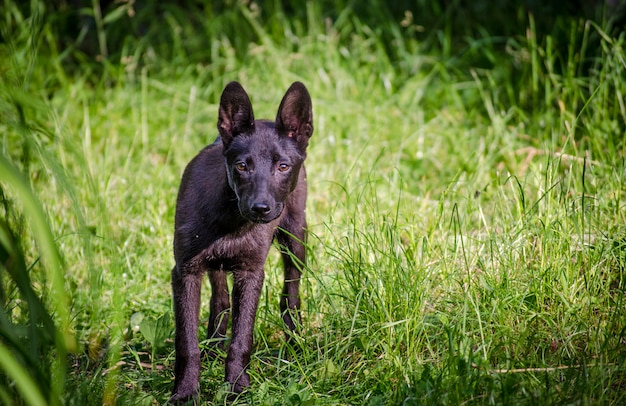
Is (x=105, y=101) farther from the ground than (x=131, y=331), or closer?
farther from the ground

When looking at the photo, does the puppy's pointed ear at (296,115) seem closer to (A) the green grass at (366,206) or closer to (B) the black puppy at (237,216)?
(B) the black puppy at (237,216)

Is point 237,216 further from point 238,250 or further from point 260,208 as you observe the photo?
point 260,208

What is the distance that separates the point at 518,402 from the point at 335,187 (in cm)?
267

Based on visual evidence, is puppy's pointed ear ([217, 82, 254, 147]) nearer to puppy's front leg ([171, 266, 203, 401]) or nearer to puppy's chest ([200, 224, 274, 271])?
puppy's chest ([200, 224, 274, 271])

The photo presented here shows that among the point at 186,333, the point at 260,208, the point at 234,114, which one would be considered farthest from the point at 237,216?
the point at 186,333

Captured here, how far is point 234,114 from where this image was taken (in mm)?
3514

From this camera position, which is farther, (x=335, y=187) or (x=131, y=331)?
(x=335, y=187)

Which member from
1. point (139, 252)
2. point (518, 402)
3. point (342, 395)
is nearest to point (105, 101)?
point (139, 252)

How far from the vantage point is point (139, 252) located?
182 inches

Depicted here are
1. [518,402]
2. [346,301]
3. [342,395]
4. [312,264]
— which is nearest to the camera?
[518,402]

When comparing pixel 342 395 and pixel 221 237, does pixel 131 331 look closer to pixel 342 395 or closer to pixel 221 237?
pixel 221 237

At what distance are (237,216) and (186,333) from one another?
0.58 meters

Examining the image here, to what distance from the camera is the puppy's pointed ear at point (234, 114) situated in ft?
11.4

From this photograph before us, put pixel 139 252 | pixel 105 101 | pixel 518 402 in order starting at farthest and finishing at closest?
pixel 105 101 < pixel 139 252 < pixel 518 402
